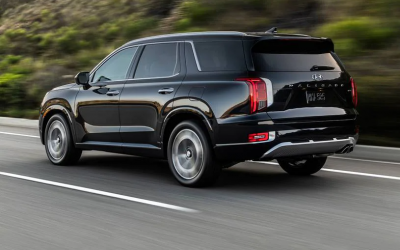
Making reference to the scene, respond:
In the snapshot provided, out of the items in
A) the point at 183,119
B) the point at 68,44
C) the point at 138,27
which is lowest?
the point at 68,44

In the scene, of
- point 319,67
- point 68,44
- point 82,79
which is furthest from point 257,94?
point 68,44

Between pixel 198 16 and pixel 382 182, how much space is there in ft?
39.5

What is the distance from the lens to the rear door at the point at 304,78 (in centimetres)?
707

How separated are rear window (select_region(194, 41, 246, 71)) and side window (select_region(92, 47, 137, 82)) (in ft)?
4.15

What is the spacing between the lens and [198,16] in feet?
63.0

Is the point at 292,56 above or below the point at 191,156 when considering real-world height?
above

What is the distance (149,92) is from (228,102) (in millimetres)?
1333

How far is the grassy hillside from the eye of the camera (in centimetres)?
1098

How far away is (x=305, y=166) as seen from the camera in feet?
27.8

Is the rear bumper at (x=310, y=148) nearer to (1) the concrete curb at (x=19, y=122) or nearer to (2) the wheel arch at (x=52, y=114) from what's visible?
(2) the wheel arch at (x=52, y=114)

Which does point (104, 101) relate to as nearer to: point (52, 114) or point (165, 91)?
point (165, 91)

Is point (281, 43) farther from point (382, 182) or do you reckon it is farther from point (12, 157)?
point (12, 157)

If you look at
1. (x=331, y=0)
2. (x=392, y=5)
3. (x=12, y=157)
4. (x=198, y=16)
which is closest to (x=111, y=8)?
(x=198, y=16)

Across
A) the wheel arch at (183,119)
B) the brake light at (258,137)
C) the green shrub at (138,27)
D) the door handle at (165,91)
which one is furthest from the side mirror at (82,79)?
the green shrub at (138,27)
